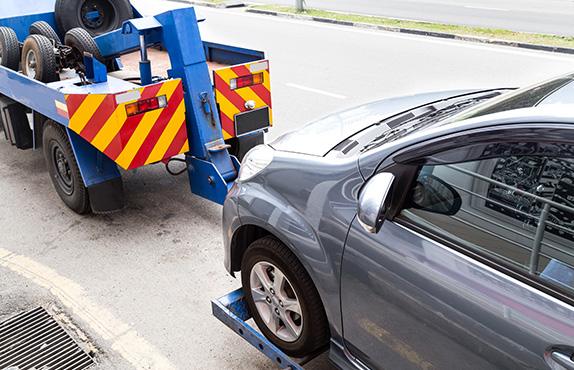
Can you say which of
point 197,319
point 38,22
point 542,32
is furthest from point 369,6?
point 197,319

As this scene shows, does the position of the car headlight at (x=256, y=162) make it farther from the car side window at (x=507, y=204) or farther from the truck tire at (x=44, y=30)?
the truck tire at (x=44, y=30)

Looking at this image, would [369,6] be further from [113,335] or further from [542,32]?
[113,335]

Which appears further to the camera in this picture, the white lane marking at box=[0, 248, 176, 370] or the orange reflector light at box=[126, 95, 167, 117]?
the orange reflector light at box=[126, 95, 167, 117]

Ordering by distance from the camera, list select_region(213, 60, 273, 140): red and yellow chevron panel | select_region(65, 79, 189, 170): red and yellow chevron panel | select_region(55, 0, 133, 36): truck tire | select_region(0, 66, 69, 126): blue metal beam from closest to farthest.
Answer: select_region(65, 79, 189, 170): red and yellow chevron panel
select_region(0, 66, 69, 126): blue metal beam
select_region(213, 60, 273, 140): red and yellow chevron panel
select_region(55, 0, 133, 36): truck tire

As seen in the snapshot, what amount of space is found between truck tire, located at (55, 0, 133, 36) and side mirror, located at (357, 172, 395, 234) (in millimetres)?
5246

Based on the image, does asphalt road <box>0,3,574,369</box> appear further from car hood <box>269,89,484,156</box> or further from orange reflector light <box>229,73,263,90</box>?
car hood <box>269,89,484,156</box>

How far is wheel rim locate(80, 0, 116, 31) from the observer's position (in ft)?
22.2

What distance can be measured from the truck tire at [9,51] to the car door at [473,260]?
4652 mm

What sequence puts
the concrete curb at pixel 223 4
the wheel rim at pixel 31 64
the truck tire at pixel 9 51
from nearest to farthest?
the wheel rim at pixel 31 64
the truck tire at pixel 9 51
the concrete curb at pixel 223 4

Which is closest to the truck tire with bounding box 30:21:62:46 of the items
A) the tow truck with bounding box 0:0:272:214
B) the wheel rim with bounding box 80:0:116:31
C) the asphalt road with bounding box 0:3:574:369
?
the tow truck with bounding box 0:0:272:214

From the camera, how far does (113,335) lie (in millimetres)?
3803

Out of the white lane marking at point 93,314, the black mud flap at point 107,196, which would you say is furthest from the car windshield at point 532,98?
the black mud flap at point 107,196

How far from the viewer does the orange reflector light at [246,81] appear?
5.12 m

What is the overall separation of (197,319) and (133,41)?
3.02 metres
